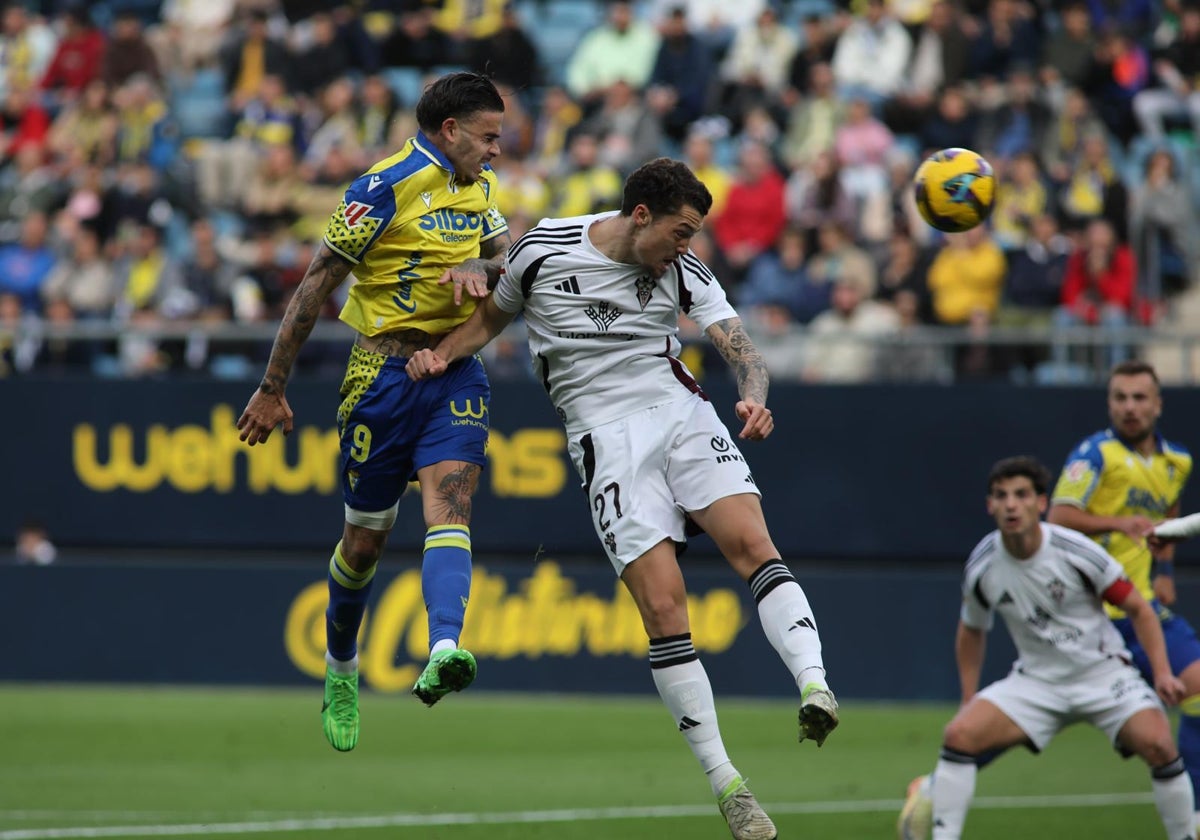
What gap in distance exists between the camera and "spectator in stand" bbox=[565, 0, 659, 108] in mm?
20766

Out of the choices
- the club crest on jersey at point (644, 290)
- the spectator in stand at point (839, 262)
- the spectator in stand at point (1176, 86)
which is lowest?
the spectator in stand at point (839, 262)

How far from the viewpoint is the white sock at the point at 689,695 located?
805 cm

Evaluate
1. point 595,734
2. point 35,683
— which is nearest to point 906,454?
point 595,734

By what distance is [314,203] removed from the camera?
19547mm

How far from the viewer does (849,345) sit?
16.7 m

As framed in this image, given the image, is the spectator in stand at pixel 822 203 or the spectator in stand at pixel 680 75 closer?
the spectator in stand at pixel 822 203

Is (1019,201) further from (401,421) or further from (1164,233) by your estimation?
(401,421)

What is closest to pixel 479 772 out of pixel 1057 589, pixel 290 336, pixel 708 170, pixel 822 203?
pixel 1057 589

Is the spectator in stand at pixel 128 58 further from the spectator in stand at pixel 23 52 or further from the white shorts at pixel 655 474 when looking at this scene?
the white shorts at pixel 655 474

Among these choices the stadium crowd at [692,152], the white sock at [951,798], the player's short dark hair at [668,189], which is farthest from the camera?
the stadium crowd at [692,152]

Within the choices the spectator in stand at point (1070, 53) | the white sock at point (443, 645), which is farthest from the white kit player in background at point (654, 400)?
the spectator in stand at point (1070, 53)

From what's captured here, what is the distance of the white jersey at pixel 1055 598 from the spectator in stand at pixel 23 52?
16522mm

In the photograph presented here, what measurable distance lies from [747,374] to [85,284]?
40.1 feet

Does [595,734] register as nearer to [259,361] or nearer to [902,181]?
[259,361]
